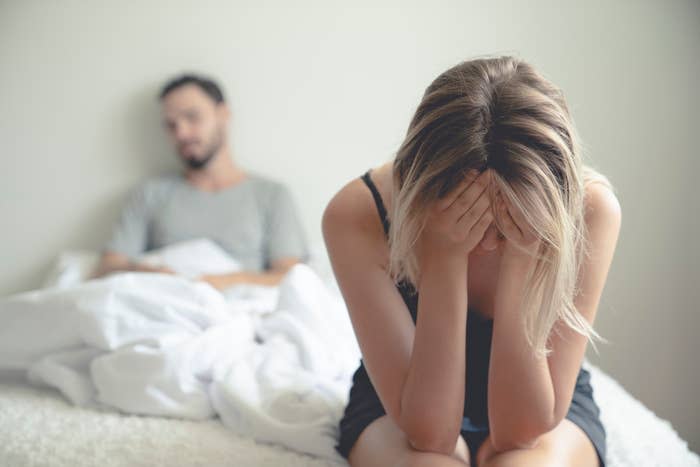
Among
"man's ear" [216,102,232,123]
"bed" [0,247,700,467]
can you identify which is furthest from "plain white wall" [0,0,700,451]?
"bed" [0,247,700,467]

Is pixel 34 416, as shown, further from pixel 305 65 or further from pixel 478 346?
pixel 305 65

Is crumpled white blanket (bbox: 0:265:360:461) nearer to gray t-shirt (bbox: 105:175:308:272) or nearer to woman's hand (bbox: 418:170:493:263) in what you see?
woman's hand (bbox: 418:170:493:263)

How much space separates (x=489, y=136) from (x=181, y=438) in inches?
27.1

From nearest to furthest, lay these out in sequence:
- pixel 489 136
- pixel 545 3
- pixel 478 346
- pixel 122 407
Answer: pixel 489 136 → pixel 478 346 → pixel 122 407 → pixel 545 3

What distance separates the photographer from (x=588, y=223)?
0.90 m

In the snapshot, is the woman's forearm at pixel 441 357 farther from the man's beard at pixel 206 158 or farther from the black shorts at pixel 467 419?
the man's beard at pixel 206 158

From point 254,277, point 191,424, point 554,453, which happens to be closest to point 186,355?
point 191,424

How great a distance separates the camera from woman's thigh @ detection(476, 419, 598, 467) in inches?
32.3

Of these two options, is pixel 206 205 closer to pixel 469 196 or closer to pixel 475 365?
pixel 475 365

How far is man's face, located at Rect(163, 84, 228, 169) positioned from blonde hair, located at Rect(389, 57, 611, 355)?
4.40 ft

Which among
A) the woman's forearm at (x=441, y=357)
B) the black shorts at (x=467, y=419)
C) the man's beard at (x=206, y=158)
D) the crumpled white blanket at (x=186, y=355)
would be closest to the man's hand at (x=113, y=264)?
the man's beard at (x=206, y=158)

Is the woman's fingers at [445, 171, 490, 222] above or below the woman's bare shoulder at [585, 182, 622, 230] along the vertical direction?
above

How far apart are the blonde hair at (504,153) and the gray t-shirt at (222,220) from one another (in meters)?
1.25

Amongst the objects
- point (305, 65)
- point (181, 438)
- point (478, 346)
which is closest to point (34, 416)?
point (181, 438)
